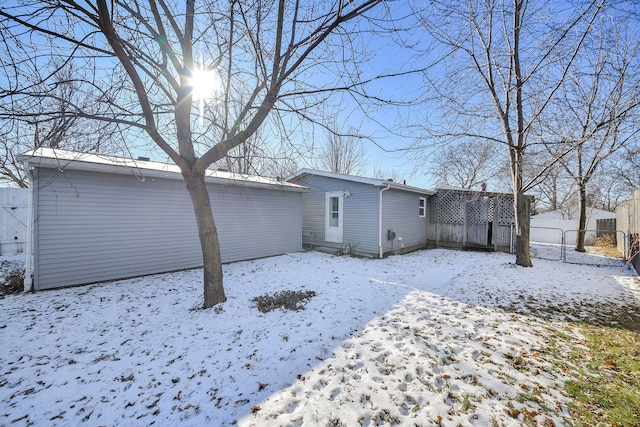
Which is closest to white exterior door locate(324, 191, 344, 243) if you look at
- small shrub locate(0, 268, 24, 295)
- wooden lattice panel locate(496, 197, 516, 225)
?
wooden lattice panel locate(496, 197, 516, 225)

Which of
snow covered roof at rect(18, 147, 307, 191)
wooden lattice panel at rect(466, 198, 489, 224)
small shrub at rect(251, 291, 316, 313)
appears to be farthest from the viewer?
wooden lattice panel at rect(466, 198, 489, 224)

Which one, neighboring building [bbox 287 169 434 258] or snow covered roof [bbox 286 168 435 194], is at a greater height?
snow covered roof [bbox 286 168 435 194]

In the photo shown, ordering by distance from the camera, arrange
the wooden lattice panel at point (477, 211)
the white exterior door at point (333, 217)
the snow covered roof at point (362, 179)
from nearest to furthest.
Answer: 1. the snow covered roof at point (362, 179)
2. the white exterior door at point (333, 217)
3. the wooden lattice panel at point (477, 211)

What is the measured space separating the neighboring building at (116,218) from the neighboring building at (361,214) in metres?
3.05

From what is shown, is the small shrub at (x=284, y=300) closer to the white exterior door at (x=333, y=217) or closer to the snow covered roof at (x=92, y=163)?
the snow covered roof at (x=92, y=163)

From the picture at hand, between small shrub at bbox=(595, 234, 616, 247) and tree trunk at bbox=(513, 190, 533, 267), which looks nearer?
tree trunk at bbox=(513, 190, 533, 267)

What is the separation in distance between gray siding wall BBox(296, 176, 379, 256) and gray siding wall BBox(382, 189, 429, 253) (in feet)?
1.38

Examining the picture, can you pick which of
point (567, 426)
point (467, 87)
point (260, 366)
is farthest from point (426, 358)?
point (467, 87)

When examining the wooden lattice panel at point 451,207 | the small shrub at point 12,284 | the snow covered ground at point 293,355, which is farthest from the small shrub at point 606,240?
the small shrub at point 12,284

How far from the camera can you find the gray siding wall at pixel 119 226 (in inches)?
204

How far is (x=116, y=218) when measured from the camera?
596 centimetres

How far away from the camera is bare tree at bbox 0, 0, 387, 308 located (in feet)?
10.1

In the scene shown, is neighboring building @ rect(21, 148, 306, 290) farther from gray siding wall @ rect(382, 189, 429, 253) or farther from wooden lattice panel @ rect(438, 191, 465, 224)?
wooden lattice panel @ rect(438, 191, 465, 224)

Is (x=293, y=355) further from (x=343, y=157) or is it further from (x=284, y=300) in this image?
(x=343, y=157)
